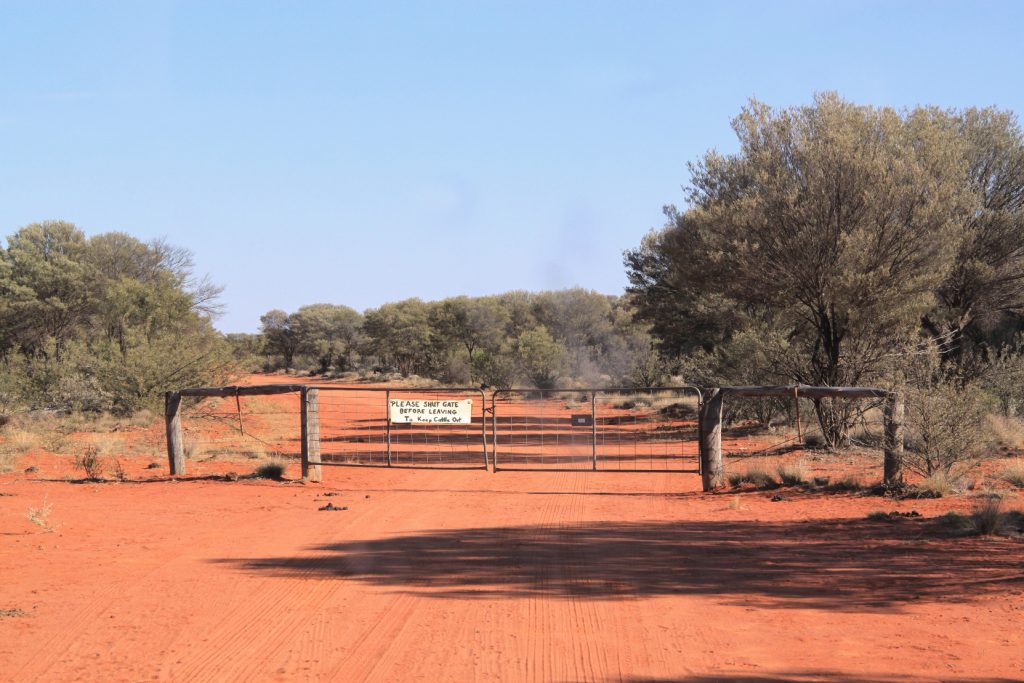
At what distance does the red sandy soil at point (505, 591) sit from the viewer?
6574 mm

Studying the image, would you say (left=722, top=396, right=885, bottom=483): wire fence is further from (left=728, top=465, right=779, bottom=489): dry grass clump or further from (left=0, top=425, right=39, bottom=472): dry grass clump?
(left=0, top=425, right=39, bottom=472): dry grass clump

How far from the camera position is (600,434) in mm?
28078

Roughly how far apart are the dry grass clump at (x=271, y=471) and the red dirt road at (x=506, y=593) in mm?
3217

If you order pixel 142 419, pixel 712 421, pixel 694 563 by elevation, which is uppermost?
pixel 712 421

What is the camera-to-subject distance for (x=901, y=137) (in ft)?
72.6

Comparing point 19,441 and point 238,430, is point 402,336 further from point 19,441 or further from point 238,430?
point 19,441

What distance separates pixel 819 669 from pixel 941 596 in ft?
8.41

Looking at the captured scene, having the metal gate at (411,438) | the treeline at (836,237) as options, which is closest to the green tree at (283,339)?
the metal gate at (411,438)

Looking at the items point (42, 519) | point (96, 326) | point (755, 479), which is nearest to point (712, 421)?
point (755, 479)

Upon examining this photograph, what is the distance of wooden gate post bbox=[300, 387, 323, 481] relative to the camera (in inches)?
673

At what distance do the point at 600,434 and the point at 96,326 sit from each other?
896 inches

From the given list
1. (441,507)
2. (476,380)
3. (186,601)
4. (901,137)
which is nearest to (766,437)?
(901,137)

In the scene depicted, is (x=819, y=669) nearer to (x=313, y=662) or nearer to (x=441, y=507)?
(x=313, y=662)

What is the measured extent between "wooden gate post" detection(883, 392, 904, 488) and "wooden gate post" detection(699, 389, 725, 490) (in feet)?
8.47
